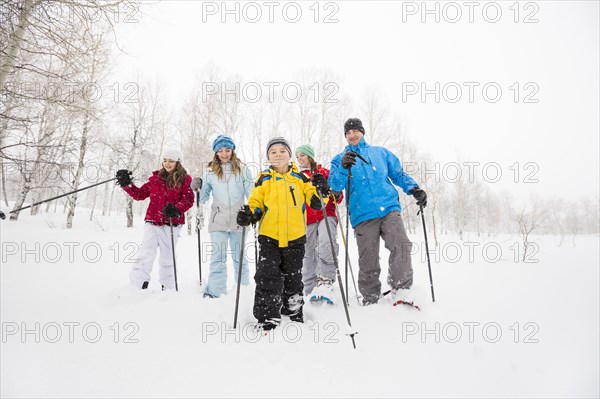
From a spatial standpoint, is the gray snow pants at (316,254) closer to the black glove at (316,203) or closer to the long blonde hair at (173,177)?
the black glove at (316,203)

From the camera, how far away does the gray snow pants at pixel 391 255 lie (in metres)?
3.33

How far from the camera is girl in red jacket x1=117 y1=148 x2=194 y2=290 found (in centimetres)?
415

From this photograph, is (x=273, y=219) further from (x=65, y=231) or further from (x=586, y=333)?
(x=65, y=231)

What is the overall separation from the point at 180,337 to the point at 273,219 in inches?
55.1

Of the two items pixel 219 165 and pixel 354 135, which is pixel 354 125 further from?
pixel 219 165

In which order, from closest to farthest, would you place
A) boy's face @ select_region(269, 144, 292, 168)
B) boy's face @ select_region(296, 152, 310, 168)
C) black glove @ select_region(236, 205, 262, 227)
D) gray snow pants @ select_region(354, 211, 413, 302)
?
black glove @ select_region(236, 205, 262, 227) → boy's face @ select_region(269, 144, 292, 168) → gray snow pants @ select_region(354, 211, 413, 302) → boy's face @ select_region(296, 152, 310, 168)

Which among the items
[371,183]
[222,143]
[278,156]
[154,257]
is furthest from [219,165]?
[371,183]

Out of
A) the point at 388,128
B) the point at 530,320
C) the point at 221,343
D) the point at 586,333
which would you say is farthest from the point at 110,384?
the point at 388,128

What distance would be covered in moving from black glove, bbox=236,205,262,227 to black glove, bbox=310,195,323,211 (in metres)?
0.56

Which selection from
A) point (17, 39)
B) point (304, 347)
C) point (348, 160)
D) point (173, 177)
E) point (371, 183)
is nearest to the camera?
point (304, 347)

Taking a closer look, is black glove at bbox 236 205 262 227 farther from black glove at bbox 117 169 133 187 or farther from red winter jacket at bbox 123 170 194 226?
black glove at bbox 117 169 133 187

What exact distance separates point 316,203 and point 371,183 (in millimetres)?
949

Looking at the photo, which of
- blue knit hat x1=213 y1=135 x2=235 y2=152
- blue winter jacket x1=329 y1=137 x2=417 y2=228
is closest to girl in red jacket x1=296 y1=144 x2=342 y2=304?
blue winter jacket x1=329 y1=137 x2=417 y2=228

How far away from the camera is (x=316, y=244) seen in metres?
4.48
